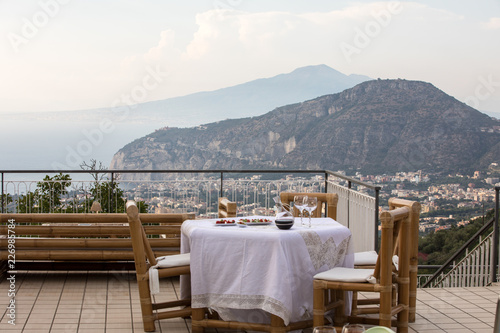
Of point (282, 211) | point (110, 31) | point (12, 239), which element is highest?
point (110, 31)

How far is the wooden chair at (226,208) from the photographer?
16.2 ft

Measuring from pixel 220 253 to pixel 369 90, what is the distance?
14.7m

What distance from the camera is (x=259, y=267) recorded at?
370 centimetres

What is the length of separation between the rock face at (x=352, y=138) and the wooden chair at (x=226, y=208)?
790 cm

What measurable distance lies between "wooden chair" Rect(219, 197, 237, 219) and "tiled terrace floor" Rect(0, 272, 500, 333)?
87 cm

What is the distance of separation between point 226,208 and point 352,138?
36.4ft

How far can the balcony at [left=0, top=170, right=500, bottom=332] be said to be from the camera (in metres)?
4.32

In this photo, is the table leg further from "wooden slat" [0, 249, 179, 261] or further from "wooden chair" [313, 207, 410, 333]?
"wooden slat" [0, 249, 179, 261]

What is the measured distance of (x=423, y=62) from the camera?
57.7 ft

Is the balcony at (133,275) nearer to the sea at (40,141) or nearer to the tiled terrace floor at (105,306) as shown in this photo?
the tiled terrace floor at (105,306)

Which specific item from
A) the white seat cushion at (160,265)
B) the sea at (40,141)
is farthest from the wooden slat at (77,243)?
the sea at (40,141)

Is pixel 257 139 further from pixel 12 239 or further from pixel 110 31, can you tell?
pixel 12 239

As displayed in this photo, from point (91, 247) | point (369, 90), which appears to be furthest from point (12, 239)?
Result: point (369, 90)

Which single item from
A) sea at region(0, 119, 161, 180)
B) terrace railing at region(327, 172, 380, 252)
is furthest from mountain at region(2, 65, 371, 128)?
terrace railing at region(327, 172, 380, 252)
